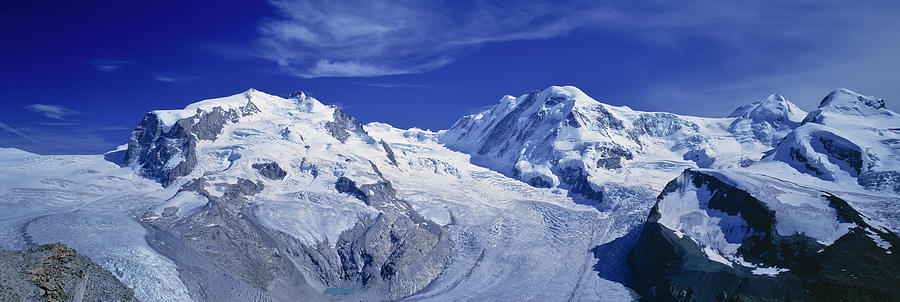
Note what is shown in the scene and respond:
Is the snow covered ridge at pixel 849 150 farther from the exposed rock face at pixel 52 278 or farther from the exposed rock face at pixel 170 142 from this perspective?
the exposed rock face at pixel 170 142

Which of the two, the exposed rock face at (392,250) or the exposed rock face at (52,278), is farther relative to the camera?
the exposed rock face at (392,250)

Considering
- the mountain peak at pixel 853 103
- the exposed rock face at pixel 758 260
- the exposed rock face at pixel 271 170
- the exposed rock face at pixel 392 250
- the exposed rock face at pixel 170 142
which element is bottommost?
the exposed rock face at pixel 392 250

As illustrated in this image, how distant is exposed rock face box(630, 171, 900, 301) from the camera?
2776 inches

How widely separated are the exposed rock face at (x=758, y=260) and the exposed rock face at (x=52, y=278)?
74007mm

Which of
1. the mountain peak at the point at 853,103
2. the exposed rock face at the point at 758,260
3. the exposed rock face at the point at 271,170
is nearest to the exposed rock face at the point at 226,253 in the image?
the exposed rock face at the point at 271,170

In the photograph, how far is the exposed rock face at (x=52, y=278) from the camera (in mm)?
35719

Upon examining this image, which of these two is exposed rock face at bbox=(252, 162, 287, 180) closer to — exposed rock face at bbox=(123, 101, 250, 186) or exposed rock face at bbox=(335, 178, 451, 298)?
exposed rock face at bbox=(335, 178, 451, 298)

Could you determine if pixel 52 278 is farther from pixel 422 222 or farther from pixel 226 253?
pixel 422 222

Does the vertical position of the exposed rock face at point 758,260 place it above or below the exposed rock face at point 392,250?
above

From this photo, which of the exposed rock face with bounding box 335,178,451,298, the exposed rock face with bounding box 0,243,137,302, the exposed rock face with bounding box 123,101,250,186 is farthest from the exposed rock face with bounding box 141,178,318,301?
the exposed rock face with bounding box 0,243,137,302

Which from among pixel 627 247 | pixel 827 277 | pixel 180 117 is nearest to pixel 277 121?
pixel 180 117

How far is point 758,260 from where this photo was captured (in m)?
87.7

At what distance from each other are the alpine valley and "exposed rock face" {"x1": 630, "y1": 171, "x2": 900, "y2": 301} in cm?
32

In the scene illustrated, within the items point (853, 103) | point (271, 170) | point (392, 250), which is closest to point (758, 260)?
point (392, 250)
